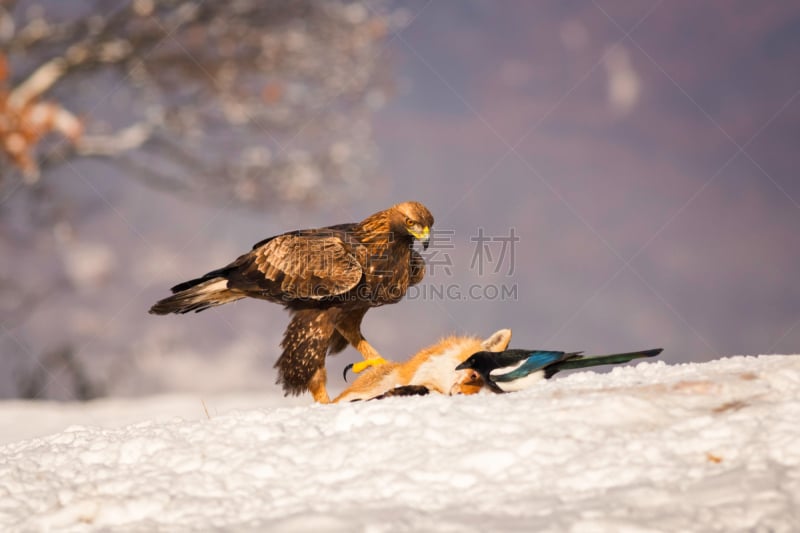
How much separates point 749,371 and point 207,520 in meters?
2.24

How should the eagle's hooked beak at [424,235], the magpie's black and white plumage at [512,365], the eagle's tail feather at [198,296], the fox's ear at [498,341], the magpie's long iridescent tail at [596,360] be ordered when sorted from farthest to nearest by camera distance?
the eagle's tail feather at [198,296], the eagle's hooked beak at [424,235], the fox's ear at [498,341], the magpie's black and white plumage at [512,365], the magpie's long iridescent tail at [596,360]

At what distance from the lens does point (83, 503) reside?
269 cm

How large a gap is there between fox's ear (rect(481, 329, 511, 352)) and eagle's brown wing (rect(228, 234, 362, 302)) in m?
1.35

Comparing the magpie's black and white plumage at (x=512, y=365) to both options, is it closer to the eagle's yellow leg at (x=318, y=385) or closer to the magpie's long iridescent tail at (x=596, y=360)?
the magpie's long iridescent tail at (x=596, y=360)

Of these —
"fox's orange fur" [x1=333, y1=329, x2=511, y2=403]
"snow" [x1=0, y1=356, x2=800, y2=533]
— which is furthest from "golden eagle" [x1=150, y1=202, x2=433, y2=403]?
"snow" [x1=0, y1=356, x2=800, y2=533]

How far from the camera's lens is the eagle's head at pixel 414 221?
5.55 m

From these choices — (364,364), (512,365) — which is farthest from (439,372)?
(364,364)

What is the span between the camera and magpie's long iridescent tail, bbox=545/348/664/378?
403 centimetres

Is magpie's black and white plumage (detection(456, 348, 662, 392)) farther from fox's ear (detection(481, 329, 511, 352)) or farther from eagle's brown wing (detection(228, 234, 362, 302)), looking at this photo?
eagle's brown wing (detection(228, 234, 362, 302))

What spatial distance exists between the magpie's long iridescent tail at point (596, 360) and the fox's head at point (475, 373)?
0.30 m

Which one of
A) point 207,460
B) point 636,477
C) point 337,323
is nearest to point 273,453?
point 207,460

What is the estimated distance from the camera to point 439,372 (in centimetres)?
439

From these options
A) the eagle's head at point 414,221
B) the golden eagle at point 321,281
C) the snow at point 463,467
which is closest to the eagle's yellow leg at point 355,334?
the golden eagle at point 321,281

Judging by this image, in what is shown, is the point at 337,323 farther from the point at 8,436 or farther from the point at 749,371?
the point at 8,436
